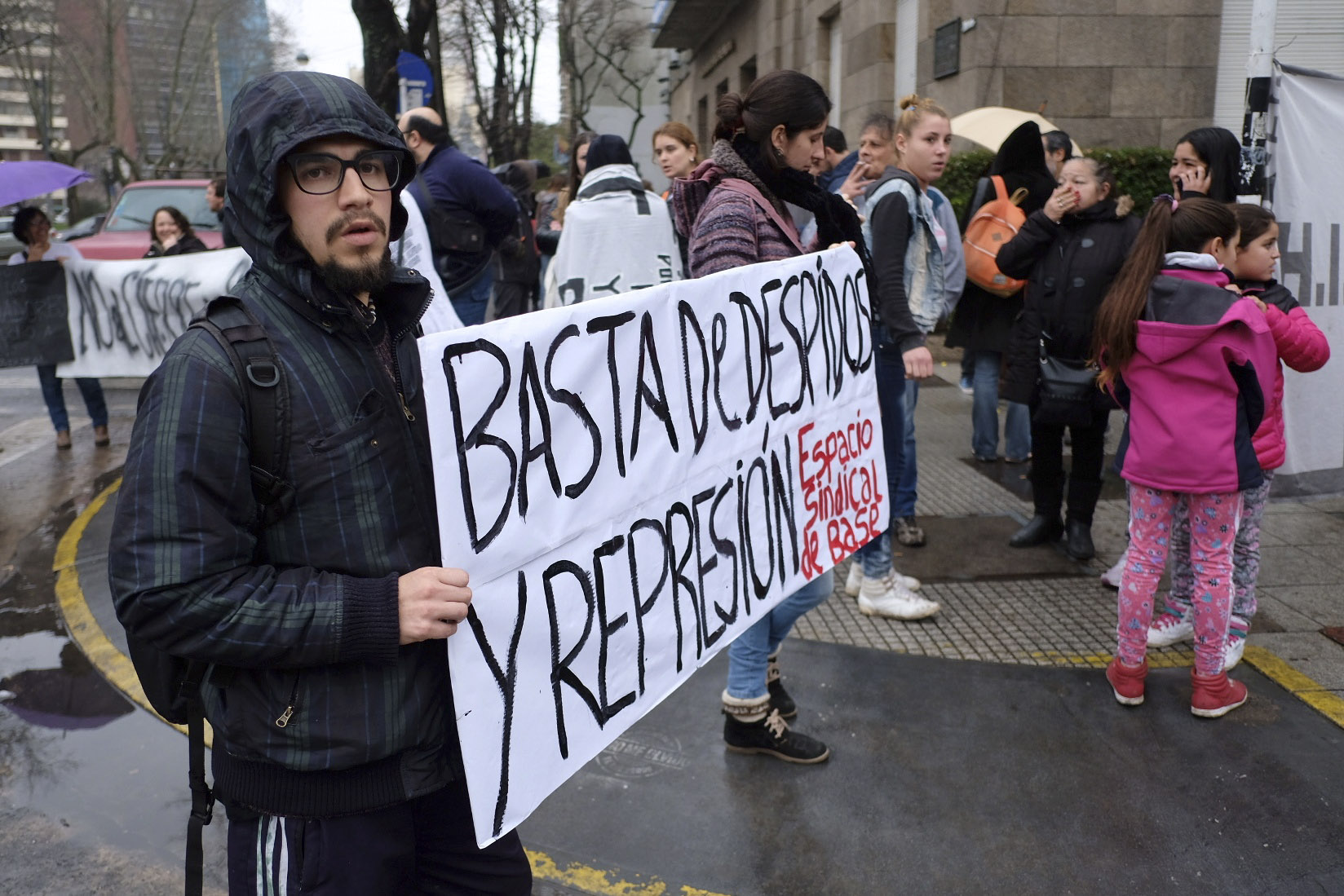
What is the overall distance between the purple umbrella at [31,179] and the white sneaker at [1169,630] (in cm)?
673

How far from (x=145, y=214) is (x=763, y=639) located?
12384 millimetres

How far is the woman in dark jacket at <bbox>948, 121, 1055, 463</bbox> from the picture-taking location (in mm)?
6668

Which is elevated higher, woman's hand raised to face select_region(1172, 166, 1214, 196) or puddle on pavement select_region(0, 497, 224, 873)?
woman's hand raised to face select_region(1172, 166, 1214, 196)

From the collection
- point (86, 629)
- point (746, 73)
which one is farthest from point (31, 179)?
point (746, 73)

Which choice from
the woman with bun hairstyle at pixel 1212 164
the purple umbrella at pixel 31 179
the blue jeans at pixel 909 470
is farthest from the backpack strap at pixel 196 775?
the purple umbrella at pixel 31 179

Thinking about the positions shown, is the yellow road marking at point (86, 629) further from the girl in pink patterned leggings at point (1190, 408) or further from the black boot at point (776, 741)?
the girl in pink patterned leggings at point (1190, 408)

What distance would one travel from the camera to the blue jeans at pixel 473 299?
21.9 ft

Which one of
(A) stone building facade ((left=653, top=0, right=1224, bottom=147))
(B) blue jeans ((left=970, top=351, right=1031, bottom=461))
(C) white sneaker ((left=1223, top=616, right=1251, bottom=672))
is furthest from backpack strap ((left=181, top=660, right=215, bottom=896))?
(A) stone building facade ((left=653, top=0, right=1224, bottom=147))

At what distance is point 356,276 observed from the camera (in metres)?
1.76

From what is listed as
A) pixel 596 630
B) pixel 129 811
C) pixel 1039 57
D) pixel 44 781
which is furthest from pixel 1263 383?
pixel 1039 57

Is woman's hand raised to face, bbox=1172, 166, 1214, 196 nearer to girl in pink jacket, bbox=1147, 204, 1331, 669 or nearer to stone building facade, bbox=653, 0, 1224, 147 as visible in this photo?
girl in pink jacket, bbox=1147, 204, 1331, 669

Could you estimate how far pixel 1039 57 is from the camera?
40.2 ft

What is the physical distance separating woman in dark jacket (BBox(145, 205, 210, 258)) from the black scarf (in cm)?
644

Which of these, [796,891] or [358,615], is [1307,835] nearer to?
[796,891]
